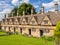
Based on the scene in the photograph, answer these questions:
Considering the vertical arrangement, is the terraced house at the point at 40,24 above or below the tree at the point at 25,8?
below

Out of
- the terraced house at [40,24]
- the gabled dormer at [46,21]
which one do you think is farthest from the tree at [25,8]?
the gabled dormer at [46,21]

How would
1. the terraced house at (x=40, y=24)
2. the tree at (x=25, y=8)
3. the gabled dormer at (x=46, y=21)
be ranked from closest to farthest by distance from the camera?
1. the terraced house at (x=40, y=24)
2. the gabled dormer at (x=46, y=21)
3. the tree at (x=25, y=8)

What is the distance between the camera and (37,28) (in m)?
50.3

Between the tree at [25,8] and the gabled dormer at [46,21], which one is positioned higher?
the tree at [25,8]

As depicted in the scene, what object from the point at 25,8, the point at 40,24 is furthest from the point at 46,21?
the point at 25,8

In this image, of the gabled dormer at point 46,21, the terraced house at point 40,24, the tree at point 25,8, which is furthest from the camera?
the tree at point 25,8

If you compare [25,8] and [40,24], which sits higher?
[25,8]

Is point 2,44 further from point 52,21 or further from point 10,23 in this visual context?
point 10,23

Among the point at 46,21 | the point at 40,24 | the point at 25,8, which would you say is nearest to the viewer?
the point at 46,21

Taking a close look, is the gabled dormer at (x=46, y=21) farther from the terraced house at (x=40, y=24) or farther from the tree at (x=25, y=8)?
the tree at (x=25, y=8)

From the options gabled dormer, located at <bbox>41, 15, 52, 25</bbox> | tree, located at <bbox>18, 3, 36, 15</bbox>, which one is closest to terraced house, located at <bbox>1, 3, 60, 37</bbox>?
gabled dormer, located at <bbox>41, 15, 52, 25</bbox>

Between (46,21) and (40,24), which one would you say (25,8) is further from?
(46,21)

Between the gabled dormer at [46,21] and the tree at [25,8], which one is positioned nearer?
the gabled dormer at [46,21]

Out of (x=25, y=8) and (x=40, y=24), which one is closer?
(x=40, y=24)
